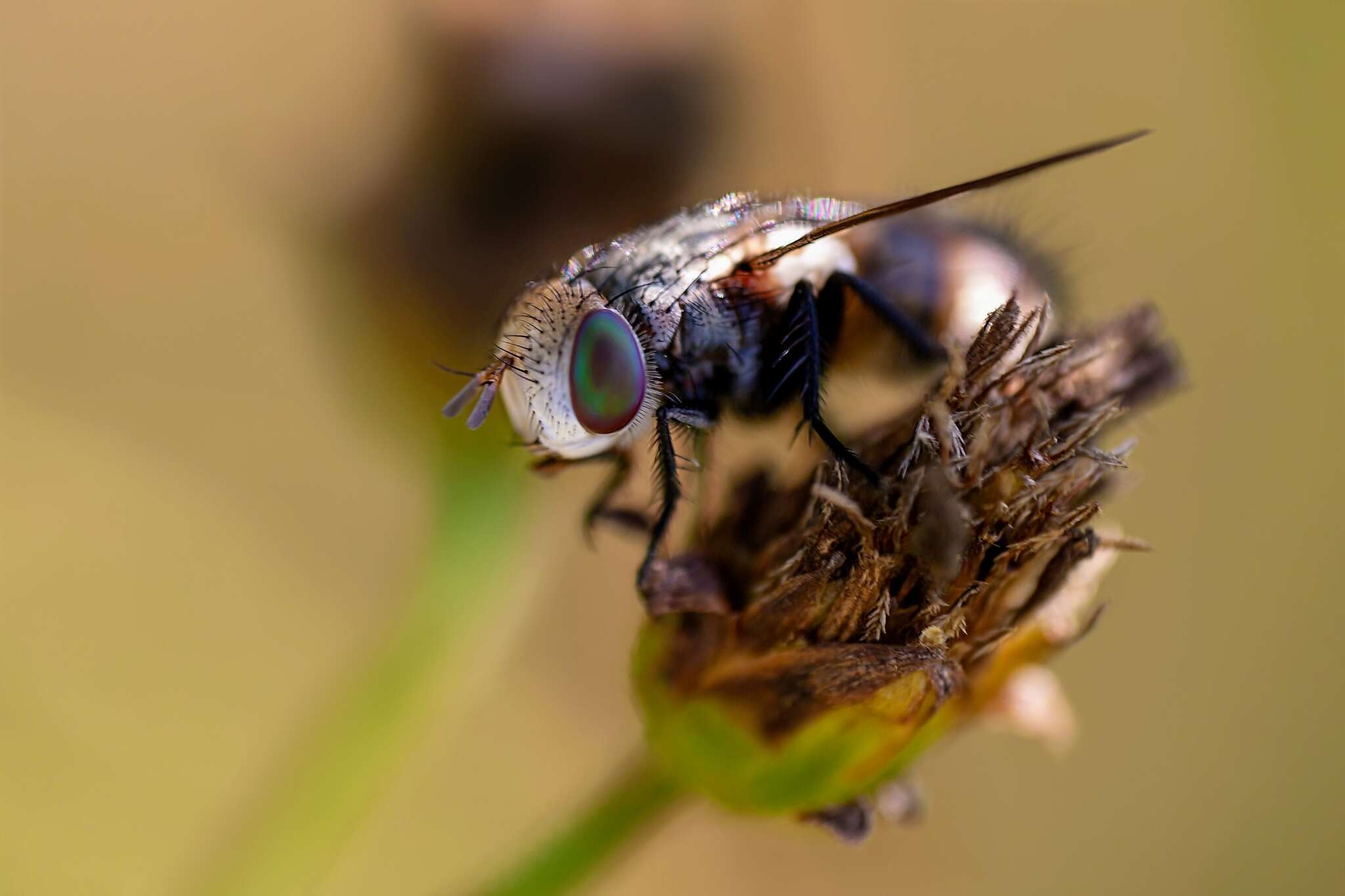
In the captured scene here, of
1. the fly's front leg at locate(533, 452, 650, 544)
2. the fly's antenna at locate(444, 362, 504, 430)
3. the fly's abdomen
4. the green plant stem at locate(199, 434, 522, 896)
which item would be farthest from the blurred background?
the fly's antenna at locate(444, 362, 504, 430)

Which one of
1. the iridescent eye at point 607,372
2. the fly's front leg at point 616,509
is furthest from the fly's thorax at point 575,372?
the fly's front leg at point 616,509

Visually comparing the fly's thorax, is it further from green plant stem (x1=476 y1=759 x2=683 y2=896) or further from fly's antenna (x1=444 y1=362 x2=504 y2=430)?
green plant stem (x1=476 y1=759 x2=683 y2=896)

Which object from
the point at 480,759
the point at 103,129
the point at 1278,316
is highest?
the point at 103,129

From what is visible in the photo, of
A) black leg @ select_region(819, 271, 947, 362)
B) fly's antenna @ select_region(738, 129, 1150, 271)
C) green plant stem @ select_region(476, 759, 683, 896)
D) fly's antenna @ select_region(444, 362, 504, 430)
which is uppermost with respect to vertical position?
fly's antenna @ select_region(738, 129, 1150, 271)

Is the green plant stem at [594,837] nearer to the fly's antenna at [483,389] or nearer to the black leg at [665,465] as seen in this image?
the black leg at [665,465]

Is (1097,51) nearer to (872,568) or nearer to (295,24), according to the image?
(295,24)

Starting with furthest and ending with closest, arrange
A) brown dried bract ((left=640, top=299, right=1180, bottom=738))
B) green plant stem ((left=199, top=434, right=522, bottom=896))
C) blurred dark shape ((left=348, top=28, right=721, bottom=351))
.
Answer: blurred dark shape ((left=348, top=28, right=721, bottom=351)) < green plant stem ((left=199, top=434, right=522, bottom=896)) < brown dried bract ((left=640, top=299, right=1180, bottom=738))

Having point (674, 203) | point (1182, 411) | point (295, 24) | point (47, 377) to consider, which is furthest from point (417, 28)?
point (1182, 411)

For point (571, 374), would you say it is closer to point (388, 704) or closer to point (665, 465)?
point (665, 465)
